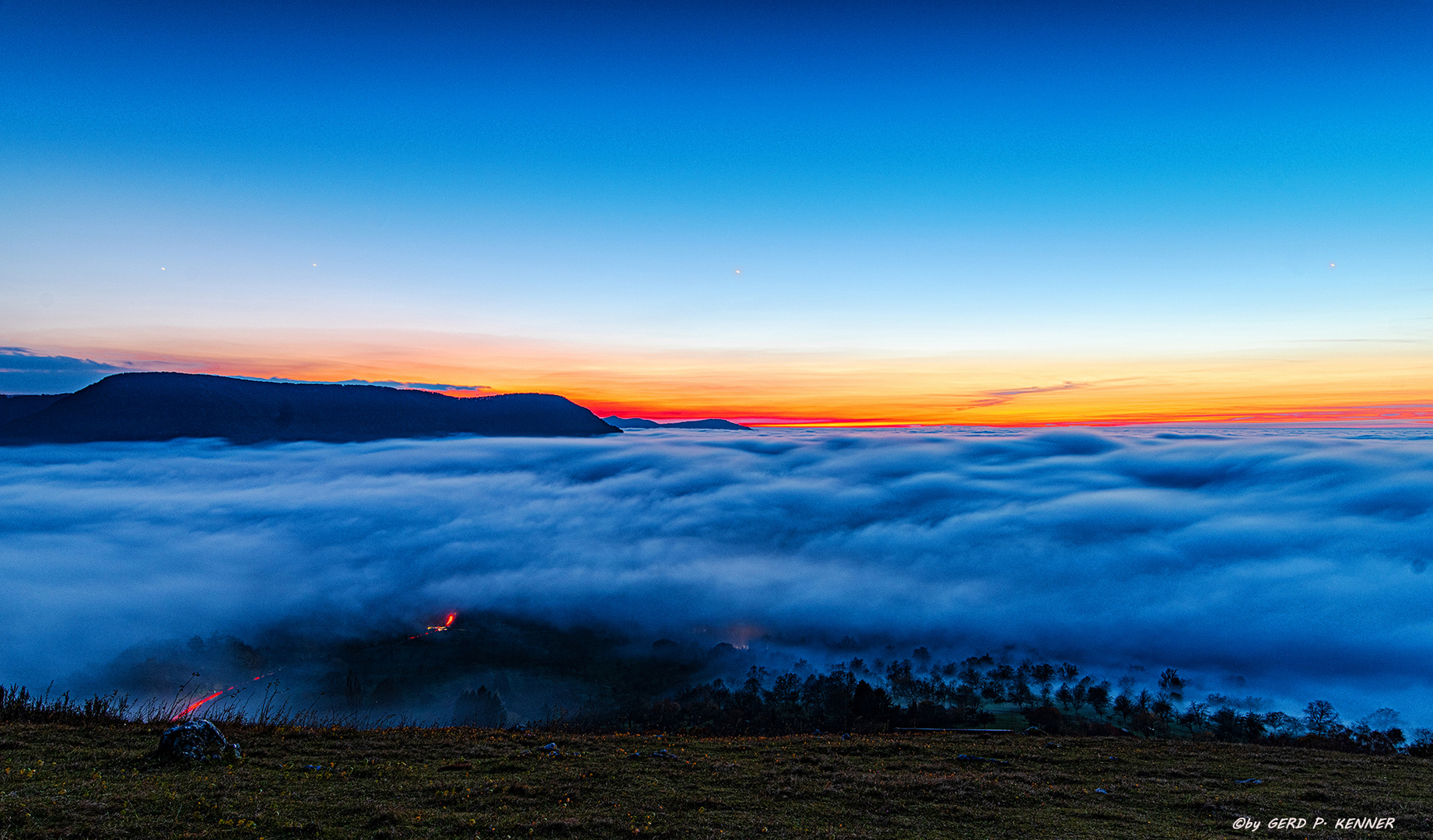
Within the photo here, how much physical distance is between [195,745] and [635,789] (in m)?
12.6

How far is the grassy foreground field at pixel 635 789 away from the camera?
41.7 ft

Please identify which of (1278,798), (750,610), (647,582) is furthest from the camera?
(647,582)

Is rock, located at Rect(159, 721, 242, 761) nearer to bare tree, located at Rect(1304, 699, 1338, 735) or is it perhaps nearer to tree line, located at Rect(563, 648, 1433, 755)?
tree line, located at Rect(563, 648, 1433, 755)

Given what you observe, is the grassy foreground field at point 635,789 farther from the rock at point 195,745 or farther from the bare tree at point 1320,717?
the bare tree at point 1320,717

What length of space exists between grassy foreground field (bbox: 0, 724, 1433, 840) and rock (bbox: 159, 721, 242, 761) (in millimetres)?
493

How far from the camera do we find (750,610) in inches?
6634

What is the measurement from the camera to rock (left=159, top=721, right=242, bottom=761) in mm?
15984

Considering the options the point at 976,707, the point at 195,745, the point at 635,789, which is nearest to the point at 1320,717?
the point at 976,707

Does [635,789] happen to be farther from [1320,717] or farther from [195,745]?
[1320,717]

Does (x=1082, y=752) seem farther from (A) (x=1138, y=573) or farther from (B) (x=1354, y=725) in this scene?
(A) (x=1138, y=573)

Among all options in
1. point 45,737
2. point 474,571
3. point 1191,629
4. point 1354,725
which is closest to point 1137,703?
point 1354,725

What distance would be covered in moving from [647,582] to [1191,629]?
15512 cm

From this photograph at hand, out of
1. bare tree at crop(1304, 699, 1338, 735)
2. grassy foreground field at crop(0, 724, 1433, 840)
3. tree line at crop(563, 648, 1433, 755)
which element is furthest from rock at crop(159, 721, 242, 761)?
bare tree at crop(1304, 699, 1338, 735)

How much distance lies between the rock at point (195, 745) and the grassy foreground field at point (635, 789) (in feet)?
1.62
